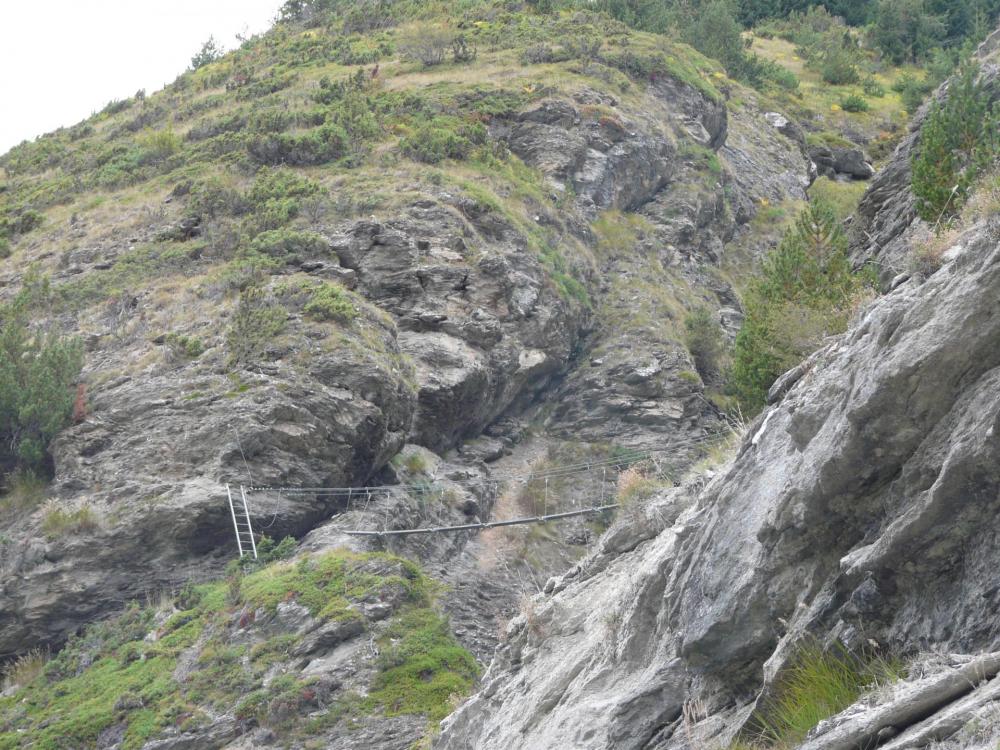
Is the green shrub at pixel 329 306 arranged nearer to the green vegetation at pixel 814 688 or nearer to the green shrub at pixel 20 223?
the green shrub at pixel 20 223

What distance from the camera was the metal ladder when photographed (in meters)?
23.1

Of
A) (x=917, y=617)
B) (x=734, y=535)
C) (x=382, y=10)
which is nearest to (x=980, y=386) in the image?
(x=917, y=617)

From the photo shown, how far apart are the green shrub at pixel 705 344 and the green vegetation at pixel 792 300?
12.8 meters

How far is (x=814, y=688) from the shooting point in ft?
23.8

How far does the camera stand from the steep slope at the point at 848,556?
661 cm

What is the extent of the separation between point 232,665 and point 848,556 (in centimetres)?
1432

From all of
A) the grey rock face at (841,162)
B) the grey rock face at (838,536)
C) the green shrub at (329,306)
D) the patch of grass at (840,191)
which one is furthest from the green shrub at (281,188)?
the grey rock face at (841,162)

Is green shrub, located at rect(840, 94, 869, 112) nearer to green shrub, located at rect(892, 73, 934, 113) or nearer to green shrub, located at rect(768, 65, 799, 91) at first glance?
green shrub, located at rect(892, 73, 934, 113)

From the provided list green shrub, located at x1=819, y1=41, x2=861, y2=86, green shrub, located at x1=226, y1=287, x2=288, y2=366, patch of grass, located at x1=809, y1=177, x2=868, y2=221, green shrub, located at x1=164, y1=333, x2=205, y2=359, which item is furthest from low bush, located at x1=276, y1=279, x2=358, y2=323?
green shrub, located at x1=819, y1=41, x2=861, y2=86

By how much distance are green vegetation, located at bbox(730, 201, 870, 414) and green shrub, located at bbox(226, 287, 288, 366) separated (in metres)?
10.9

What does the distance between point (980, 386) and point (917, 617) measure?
1.47 meters

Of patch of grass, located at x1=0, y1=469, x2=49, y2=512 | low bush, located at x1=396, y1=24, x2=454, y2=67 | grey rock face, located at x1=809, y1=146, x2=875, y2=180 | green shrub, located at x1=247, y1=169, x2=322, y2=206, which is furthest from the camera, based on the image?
grey rock face, located at x1=809, y1=146, x2=875, y2=180

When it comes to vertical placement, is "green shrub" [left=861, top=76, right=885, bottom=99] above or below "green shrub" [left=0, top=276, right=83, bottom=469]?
above

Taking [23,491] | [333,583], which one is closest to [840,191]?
[333,583]
